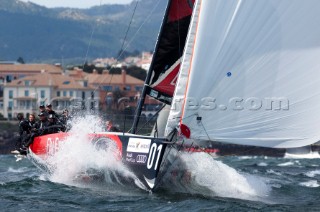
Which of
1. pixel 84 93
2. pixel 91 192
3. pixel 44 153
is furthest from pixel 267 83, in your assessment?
pixel 84 93

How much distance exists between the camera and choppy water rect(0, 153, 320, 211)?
1298 centimetres

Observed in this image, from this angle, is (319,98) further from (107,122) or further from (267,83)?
(107,122)

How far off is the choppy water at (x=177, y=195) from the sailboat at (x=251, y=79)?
0.67m

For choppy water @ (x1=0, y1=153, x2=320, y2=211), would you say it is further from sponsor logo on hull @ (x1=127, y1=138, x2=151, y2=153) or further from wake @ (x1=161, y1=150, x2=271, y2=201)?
sponsor logo on hull @ (x1=127, y1=138, x2=151, y2=153)

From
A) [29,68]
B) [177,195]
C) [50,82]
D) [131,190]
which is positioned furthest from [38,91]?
[177,195]

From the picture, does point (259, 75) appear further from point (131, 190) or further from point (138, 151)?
point (131, 190)

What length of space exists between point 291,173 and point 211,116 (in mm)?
8029

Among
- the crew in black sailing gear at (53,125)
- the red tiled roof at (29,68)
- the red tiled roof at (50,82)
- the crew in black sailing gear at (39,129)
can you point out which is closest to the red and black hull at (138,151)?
the crew in black sailing gear at (53,125)

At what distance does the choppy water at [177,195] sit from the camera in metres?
13.0

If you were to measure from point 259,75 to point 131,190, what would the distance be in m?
2.70

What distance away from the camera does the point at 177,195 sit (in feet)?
46.0

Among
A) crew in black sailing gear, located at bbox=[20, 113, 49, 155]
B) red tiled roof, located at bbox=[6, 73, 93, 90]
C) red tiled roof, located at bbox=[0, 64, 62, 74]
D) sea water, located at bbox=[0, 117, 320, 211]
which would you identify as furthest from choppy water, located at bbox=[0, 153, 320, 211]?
red tiled roof, located at bbox=[0, 64, 62, 74]

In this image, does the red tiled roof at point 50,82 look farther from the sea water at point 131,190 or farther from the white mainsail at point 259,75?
the white mainsail at point 259,75

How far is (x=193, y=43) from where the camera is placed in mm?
14047
